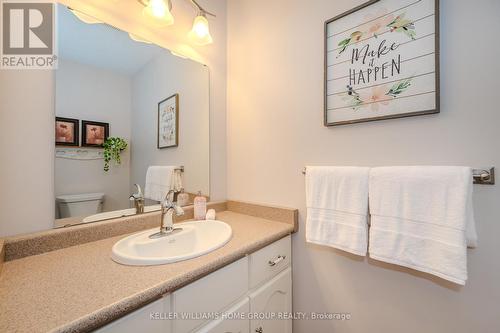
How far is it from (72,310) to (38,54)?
0.94 m

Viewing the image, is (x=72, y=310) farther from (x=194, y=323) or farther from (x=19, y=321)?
(x=194, y=323)

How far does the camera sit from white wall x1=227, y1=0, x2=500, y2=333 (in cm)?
74

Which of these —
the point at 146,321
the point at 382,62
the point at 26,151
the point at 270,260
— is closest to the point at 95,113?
the point at 26,151

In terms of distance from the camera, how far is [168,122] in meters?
1.26

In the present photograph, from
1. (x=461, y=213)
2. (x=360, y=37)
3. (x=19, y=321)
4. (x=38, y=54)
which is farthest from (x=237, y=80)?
(x=19, y=321)

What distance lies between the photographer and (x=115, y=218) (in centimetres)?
102

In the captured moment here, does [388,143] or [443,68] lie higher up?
[443,68]

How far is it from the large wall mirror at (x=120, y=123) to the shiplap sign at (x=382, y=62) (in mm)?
814

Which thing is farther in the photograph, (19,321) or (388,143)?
(388,143)

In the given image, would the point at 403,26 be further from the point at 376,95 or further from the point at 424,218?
the point at 424,218

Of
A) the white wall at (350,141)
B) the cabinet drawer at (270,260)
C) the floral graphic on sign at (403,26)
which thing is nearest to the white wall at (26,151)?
the cabinet drawer at (270,260)

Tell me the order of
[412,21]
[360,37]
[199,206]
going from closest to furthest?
[412,21], [360,37], [199,206]

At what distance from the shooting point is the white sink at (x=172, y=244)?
0.72 m

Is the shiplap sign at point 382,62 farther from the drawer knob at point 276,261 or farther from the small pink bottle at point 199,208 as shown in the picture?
the small pink bottle at point 199,208
